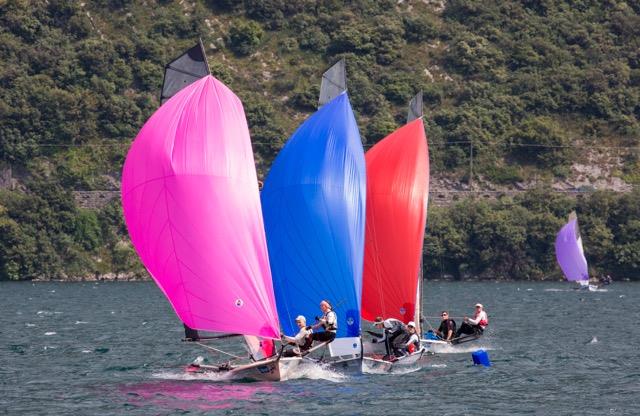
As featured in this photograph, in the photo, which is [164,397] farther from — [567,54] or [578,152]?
[567,54]

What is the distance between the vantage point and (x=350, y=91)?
481 ft

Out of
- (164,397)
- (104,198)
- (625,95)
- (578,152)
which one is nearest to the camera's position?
(164,397)

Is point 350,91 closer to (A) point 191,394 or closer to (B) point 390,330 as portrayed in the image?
(B) point 390,330

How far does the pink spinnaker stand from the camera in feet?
121

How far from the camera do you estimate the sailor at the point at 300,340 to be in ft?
130

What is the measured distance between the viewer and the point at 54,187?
118750mm

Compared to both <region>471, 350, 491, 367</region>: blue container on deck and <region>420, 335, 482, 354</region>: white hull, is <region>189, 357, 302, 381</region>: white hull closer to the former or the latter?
<region>471, 350, 491, 367</region>: blue container on deck

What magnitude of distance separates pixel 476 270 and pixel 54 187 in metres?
35.0

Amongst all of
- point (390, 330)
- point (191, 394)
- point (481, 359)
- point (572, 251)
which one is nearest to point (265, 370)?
point (191, 394)

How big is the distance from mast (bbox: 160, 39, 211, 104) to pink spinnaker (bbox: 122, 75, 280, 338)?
4.68ft

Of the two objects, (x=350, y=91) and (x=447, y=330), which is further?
(x=350, y=91)

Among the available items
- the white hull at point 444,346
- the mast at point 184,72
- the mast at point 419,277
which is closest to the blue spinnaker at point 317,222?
the mast at point 184,72

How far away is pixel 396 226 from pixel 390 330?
485 centimetres

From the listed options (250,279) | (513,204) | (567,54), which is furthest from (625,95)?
(250,279)
